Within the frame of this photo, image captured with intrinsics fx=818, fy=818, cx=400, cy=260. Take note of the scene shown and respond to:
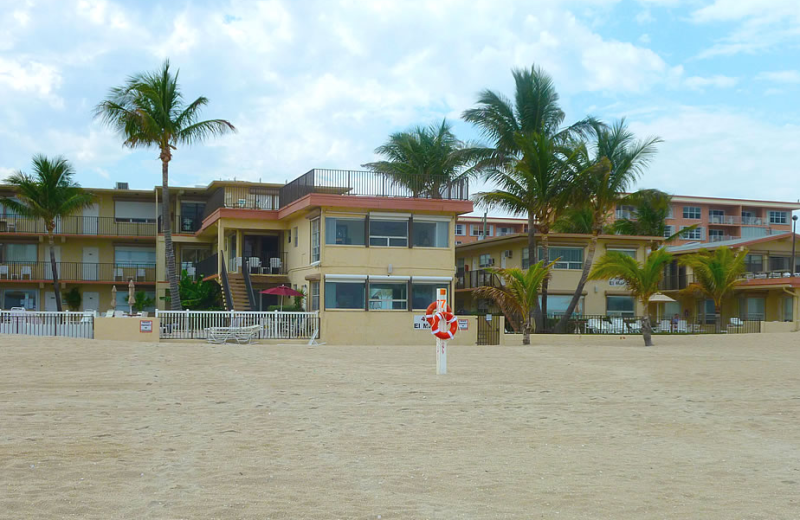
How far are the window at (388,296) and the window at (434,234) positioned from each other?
1834 mm

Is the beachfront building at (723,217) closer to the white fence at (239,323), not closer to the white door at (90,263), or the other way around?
the white door at (90,263)

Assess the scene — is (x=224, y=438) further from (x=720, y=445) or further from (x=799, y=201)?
(x=799, y=201)

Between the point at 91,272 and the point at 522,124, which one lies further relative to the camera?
the point at 91,272

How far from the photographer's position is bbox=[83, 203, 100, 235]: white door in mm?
44312

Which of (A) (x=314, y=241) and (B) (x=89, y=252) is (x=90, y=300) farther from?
(A) (x=314, y=241)

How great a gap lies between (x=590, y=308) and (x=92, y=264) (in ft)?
86.4

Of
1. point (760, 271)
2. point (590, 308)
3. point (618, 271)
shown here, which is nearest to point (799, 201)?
point (760, 271)

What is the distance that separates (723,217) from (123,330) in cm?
6224

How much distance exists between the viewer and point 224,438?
31.1 feet

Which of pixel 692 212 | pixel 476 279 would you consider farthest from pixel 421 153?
pixel 692 212

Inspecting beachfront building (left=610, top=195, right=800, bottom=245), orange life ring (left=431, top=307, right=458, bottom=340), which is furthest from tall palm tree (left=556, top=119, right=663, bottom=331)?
beachfront building (left=610, top=195, right=800, bottom=245)

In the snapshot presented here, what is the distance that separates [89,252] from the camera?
4478cm

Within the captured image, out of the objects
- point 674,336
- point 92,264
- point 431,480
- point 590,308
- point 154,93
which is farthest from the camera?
point 92,264

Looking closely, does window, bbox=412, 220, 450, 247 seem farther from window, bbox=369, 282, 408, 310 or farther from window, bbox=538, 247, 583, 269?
window, bbox=538, 247, 583, 269
